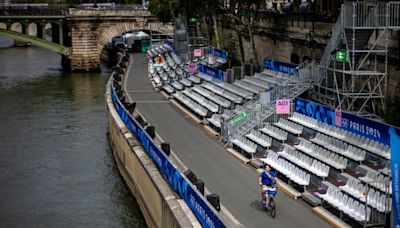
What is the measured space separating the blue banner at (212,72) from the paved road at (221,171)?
12.8 feet

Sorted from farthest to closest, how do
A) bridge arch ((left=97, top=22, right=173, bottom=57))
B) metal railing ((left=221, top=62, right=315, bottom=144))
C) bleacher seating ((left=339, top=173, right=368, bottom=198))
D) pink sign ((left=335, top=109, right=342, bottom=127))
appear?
1. bridge arch ((left=97, top=22, right=173, bottom=57))
2. metal railing ((left=221, top=62, right=315, bottom=144))
3. pink sign ((left=335, top=109, right=342, bottom=127))
4. bleacher seating ((left=339, top=173, right=368, bottom=198))

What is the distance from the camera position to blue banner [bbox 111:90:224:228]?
1969 centimetres

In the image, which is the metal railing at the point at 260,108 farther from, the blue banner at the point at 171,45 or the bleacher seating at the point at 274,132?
the blue banner at the point at 171,45

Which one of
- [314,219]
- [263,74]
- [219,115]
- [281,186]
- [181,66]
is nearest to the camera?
[314,219]

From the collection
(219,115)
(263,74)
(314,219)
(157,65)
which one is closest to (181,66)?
(157,65)

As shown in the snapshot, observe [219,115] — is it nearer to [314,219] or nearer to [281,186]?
[281,186]

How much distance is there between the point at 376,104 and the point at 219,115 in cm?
969

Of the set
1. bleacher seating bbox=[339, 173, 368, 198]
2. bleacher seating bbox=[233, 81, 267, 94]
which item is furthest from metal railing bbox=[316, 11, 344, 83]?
bleacher seating bbox=[339, 173, 368, 198]

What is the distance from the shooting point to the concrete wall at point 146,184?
23000 millimetres

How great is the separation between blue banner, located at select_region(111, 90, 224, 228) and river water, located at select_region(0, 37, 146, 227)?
2862 mm

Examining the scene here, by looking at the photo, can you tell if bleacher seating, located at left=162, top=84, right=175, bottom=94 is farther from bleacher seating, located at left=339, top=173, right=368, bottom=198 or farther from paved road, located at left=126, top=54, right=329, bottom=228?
bleacher seating, located at left=339, top=173, right=368, bottom=198

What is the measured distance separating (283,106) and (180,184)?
35.4 feet

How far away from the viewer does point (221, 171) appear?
29.7 metres

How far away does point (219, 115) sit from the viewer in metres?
40.1
